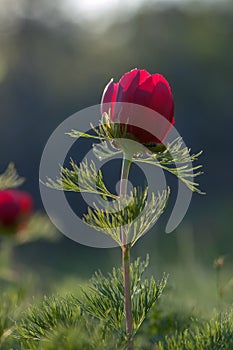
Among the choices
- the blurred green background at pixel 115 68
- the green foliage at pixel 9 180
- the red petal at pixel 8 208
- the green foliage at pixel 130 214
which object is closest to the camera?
the green foliage at pixel 130 214

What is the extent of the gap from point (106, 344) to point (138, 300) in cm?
11

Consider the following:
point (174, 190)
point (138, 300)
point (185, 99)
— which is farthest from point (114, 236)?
point (185, 99)

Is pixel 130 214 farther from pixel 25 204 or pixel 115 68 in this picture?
pixel 115 68

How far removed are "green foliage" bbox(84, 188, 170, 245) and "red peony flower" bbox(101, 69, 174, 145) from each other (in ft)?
0.20

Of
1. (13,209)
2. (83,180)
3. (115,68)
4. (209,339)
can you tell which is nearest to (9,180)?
(83,180)

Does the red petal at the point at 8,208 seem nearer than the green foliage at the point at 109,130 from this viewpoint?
No

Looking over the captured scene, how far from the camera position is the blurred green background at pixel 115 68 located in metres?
6.32

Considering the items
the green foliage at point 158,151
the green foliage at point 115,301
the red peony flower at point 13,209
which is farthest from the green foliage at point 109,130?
the red peony flower at point 13,209

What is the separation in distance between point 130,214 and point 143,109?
105 millimetres

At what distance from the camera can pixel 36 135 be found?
6355 millimetres

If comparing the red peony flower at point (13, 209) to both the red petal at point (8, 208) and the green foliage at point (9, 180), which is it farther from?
the green foliage at point (9, 180)

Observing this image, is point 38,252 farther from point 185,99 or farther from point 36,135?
point 185,99

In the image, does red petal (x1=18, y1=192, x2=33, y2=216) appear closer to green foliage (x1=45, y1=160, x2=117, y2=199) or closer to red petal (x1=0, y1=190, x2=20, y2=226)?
red petal (x1=0, y1=190, x2=20, y2=226)

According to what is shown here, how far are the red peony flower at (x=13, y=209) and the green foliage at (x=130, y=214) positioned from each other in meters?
1.01
